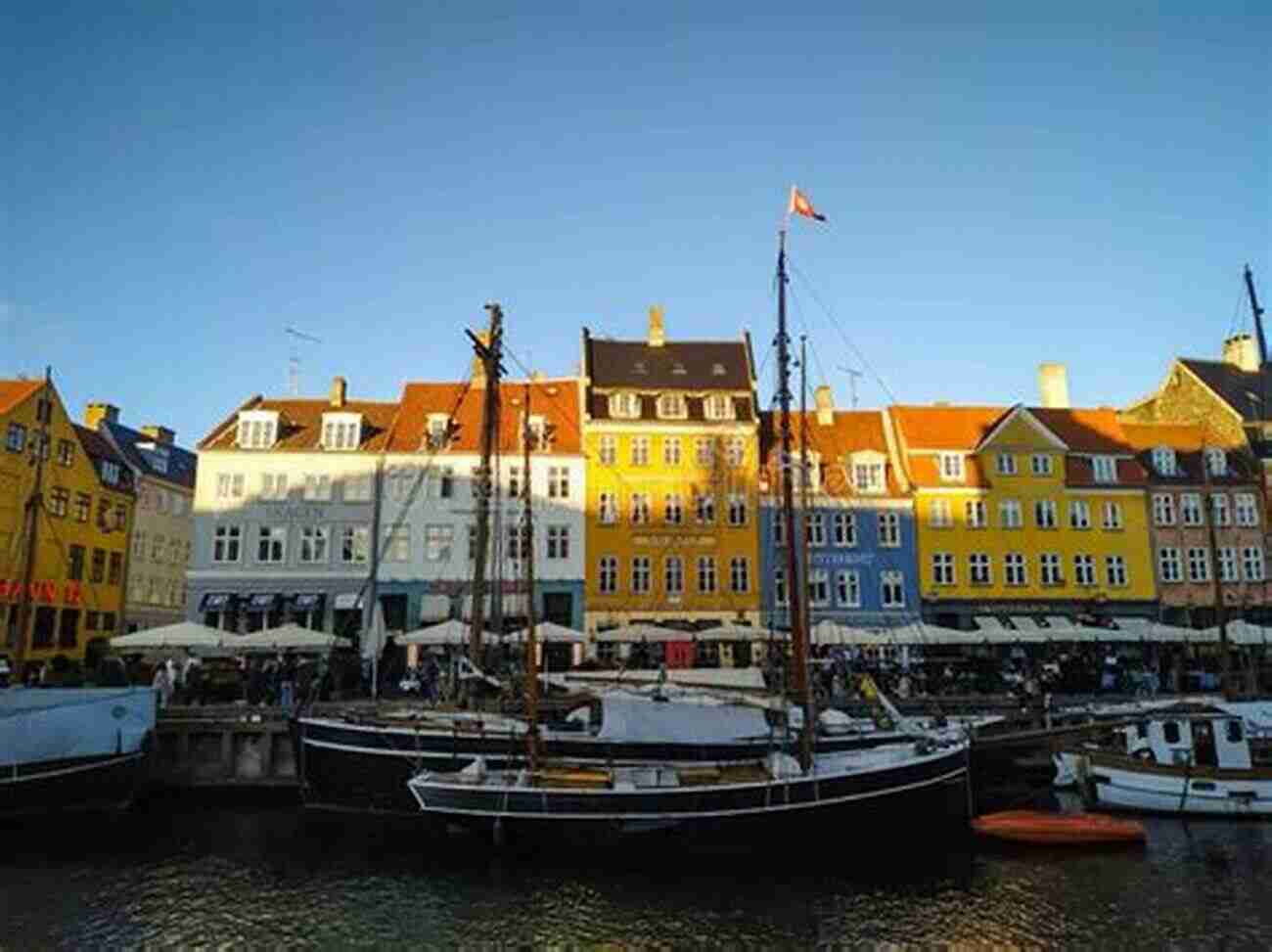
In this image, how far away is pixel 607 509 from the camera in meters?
44.7

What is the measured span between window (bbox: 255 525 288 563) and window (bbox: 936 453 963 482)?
3139 centimetres

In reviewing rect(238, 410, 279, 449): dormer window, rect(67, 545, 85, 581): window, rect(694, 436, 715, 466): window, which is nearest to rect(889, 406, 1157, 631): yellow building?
rect(694, 436, 715, 466): window

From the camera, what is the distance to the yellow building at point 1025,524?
45.1 meters

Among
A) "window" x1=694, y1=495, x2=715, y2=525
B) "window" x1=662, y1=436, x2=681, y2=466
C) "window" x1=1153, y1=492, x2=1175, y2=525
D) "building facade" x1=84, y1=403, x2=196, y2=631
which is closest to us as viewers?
"window" x1=694, y1=495, x2=715, y2=525

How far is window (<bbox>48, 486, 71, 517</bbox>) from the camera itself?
1853 inches

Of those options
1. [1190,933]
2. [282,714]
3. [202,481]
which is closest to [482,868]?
[282,714]

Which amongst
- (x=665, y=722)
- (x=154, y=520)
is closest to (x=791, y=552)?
(x=665, y=722)

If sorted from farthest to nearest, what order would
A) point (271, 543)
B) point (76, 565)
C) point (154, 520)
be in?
point (154, 520) → point (76, 565) → point (271, 543)

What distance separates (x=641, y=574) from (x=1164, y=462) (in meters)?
27.3

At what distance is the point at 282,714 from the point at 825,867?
1637 centimetres

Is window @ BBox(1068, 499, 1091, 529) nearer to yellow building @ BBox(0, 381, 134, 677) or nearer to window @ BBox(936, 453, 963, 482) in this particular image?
window @ BBox(936, 453, 963, 482)

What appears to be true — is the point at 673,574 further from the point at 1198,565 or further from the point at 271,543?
the point at 1198,565

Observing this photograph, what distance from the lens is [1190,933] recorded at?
50.5 ft

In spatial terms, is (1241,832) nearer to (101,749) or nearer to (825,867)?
(825,867)
